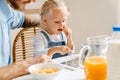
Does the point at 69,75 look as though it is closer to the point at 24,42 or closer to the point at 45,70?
the point at 45,70

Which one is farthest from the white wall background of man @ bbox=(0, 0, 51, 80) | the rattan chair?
man @ bbox=(0, 0, 51, 80)

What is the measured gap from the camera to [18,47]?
2191 millimetres

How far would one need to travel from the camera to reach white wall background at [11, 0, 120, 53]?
265 centimetres

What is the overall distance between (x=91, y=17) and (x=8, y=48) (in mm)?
1382

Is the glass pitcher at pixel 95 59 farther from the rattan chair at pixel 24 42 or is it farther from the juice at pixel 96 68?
the rattan chair at pixel 24 42

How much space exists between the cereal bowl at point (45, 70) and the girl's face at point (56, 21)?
0.54 metres

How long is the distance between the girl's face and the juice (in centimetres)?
71

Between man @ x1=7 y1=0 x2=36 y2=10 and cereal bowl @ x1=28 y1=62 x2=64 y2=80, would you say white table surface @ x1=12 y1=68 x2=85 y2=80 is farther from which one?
man @ x1=7 y1=0 x2=36 y2=10

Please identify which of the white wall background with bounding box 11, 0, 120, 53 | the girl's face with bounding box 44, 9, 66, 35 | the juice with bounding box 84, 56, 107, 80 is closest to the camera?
the juice with bounding box 84, 56, 107, 80

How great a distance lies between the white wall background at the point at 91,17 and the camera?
2654 mm

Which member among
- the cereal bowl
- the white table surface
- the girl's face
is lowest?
the white table surface

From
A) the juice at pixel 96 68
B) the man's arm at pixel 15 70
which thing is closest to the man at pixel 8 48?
the man's arm at pixel 15 70

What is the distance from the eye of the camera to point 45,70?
1.12 meters

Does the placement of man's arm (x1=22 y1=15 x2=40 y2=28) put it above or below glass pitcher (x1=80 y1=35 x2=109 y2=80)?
above
